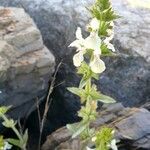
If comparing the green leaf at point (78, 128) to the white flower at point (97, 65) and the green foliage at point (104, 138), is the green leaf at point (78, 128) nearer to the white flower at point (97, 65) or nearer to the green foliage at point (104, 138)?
the green foliage at point (104, 138)

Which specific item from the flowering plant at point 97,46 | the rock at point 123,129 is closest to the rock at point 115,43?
the rock at point 123,129

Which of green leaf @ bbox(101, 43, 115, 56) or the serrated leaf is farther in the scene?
the serrated leaf

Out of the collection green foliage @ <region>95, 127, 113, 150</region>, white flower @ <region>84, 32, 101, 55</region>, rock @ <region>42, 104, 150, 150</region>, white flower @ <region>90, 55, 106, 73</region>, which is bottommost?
rock @ <region>42, 104, 150, 150</region>

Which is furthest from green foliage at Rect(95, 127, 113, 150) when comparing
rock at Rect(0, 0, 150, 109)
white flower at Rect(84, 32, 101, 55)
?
rock at Rect(0, 0, 150, 109)

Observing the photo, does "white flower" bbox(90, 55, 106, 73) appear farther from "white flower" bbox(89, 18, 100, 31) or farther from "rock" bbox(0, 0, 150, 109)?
"rock" bbox(0, 0, 150, 109)

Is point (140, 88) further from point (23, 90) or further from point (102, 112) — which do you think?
point (23, 90)

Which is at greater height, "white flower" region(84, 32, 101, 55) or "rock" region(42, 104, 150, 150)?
"white flower" region(84, 32, 101, 55)

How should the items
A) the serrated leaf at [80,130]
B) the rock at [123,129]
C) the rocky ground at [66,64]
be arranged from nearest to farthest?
the serrated leaf at [80,130] < the rock at [123,129] < the rocky ground at [66,64]
